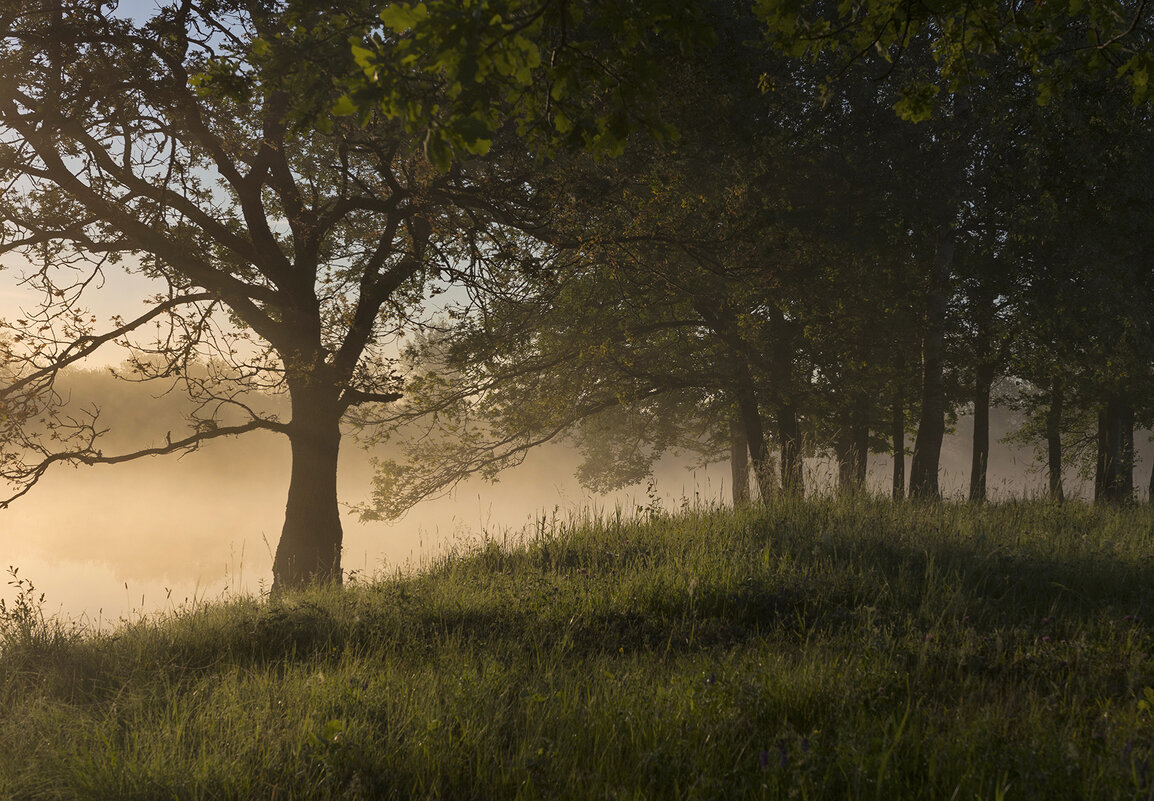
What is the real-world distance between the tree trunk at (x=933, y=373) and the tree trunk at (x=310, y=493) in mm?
10748

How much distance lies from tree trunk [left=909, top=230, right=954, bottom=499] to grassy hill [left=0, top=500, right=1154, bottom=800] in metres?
7.08

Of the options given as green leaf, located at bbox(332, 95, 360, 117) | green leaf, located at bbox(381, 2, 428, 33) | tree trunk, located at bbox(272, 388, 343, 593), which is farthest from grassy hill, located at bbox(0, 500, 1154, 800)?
tree trunk, located at bbox(272, 388, 343, 593)

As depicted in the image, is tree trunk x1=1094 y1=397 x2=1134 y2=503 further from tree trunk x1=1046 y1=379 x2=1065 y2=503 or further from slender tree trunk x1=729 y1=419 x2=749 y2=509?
slender tree trunk x1=729 y1=419 x2=749 y2=509

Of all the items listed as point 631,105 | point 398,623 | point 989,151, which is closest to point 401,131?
point 631,105

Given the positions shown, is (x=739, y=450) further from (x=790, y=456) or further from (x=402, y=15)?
(x=402, y=15)

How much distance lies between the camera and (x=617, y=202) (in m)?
9.86

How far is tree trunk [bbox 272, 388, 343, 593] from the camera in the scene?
1128 centimetres

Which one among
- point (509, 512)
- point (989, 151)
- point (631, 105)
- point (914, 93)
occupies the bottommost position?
point (509, 512)

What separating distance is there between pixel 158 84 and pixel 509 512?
2460 inches

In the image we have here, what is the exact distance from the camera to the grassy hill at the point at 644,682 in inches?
132

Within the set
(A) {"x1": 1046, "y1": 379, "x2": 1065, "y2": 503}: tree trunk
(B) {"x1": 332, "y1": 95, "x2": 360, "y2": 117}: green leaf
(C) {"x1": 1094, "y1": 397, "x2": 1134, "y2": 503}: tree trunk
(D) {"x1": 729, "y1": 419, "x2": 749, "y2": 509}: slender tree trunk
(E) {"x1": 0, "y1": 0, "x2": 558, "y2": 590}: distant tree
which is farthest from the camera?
(D) {"x1": 729, "y1": 419, "x2": 749, "y2": 509}: slender tree trunk

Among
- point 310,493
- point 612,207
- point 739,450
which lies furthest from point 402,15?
point 739,450

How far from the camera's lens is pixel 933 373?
14719 mm

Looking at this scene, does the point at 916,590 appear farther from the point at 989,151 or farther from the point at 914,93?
the point at 989,151
